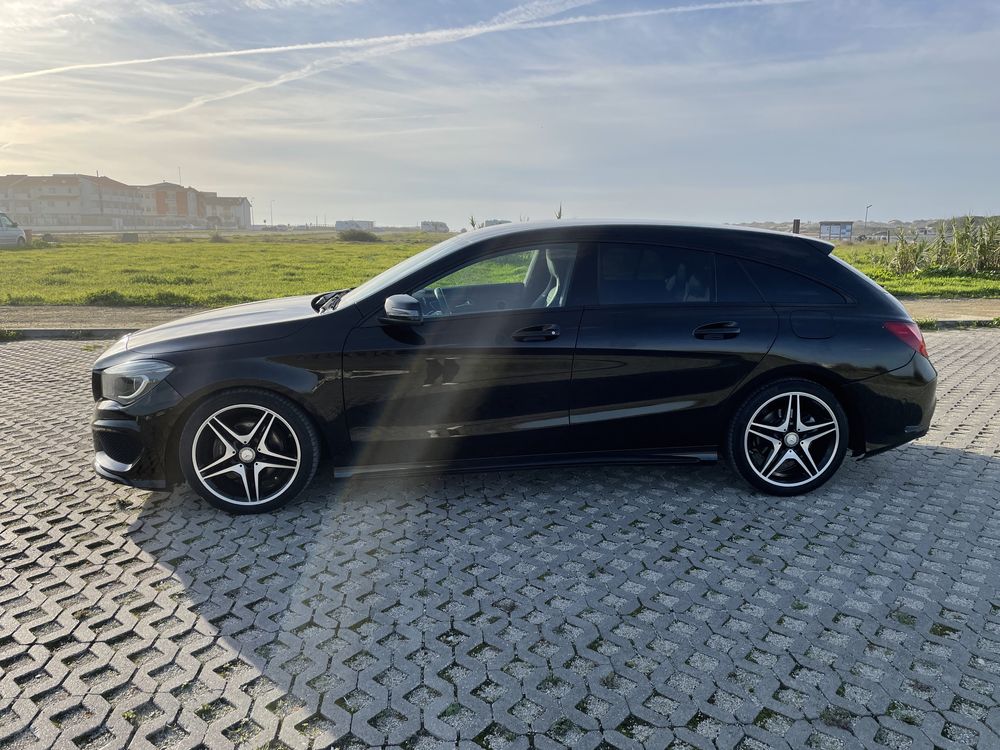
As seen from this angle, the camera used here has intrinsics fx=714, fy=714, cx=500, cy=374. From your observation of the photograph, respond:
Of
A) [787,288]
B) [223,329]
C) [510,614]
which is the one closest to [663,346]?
[787,288]

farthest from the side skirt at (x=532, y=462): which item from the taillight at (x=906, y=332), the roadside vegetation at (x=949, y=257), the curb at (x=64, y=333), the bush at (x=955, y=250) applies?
the bush at (x=955, y=250)

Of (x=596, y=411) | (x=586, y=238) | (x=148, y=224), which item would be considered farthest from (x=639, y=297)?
(x=148, y=224)

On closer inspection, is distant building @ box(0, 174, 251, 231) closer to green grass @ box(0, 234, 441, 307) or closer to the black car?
green grass @ box(0, 234, 441, 307)

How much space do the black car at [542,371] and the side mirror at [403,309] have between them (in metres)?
0.01

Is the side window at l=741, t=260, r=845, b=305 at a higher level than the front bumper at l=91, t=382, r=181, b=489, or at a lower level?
higher

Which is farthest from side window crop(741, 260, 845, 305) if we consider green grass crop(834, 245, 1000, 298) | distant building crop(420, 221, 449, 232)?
distant building crop(420, 221, 449, 232)

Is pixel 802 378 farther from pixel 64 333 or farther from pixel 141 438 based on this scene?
pixel 64 333

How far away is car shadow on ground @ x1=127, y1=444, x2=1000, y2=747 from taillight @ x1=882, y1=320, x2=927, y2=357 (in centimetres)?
96

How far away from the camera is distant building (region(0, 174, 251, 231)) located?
388 feet

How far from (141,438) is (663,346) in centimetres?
311

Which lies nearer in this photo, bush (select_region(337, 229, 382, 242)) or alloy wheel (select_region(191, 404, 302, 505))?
alloy wheel (select_region(191, 404, 302, 505))

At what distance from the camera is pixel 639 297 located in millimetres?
4414

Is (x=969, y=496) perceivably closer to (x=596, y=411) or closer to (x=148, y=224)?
(x=596, y=411)

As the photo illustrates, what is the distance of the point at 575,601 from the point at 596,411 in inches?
53.4
